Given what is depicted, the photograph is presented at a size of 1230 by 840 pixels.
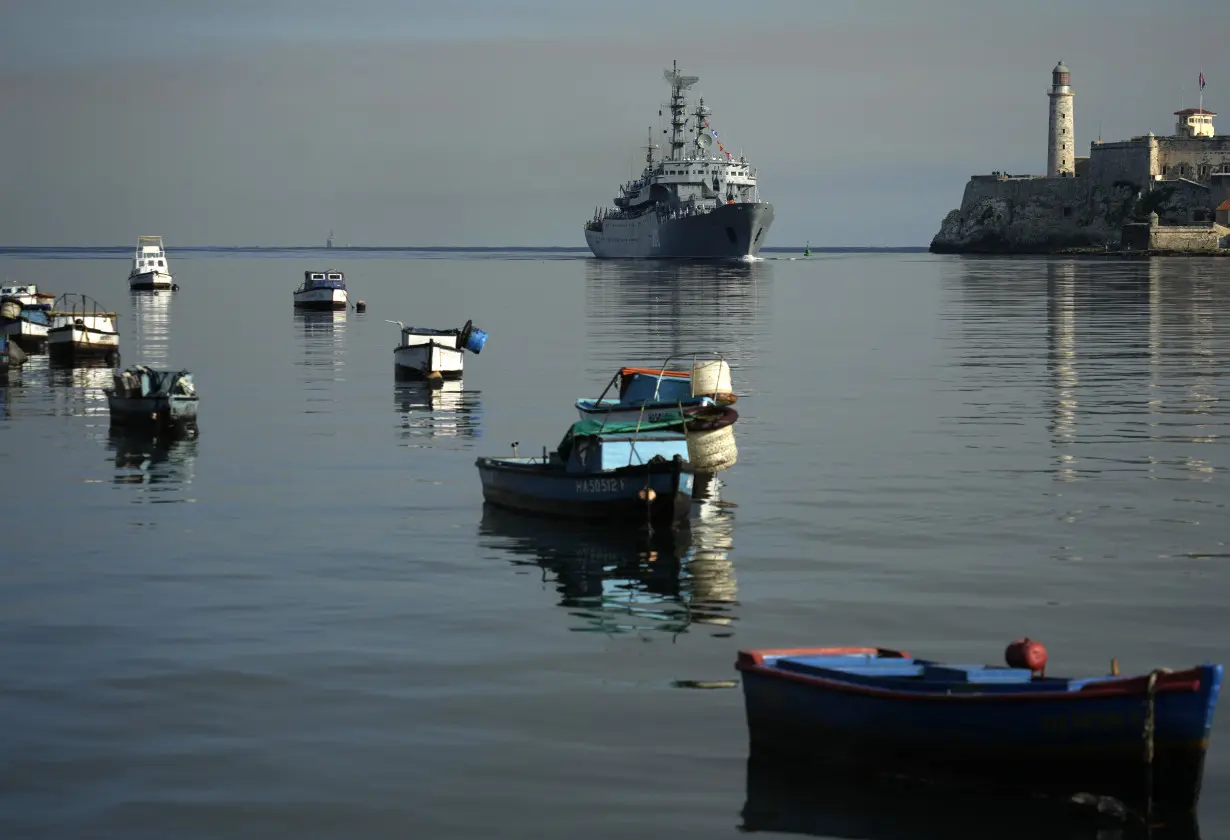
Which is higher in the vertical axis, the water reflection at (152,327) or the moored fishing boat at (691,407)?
the water reflection at (152,327)

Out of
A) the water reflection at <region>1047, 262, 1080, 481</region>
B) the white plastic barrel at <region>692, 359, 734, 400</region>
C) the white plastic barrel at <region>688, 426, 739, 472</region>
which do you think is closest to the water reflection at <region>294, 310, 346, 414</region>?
the white plastic barrel at <region>692, 359, 734, 400</region>

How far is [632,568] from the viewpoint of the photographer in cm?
2352

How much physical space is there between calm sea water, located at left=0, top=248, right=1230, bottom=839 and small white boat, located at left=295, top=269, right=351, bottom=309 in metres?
53.5

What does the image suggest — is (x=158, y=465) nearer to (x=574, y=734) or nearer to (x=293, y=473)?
(x=293, y=473)

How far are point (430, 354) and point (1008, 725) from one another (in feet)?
137

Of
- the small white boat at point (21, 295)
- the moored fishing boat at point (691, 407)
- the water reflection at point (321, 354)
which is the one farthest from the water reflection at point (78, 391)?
the small white boat at point (21, 295)

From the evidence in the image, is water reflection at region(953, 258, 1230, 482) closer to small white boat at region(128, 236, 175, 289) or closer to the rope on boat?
the rope on boat

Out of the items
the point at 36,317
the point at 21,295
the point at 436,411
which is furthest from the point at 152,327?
the point at 436,411

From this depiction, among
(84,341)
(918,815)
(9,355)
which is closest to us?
(918,815)

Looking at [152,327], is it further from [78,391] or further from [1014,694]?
[1014,694]

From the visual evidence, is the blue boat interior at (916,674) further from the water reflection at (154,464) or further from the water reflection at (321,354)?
the water reflection at (321,354)

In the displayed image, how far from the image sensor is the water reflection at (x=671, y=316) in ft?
211

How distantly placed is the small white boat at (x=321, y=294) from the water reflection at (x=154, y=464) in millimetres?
65500

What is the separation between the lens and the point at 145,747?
15086 millimetres
